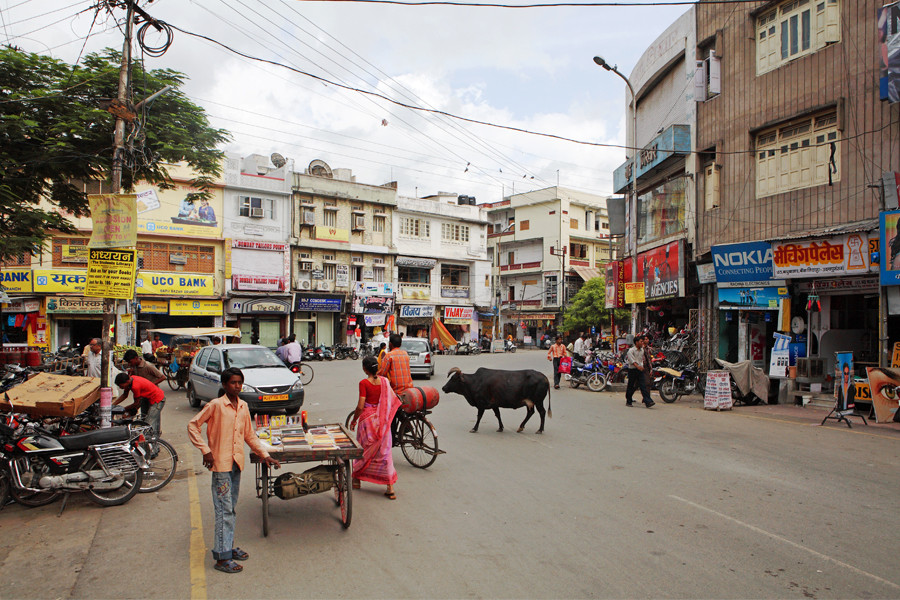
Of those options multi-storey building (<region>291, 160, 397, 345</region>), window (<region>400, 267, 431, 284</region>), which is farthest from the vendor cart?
window (<region>400, 267, 431, 284</region>)

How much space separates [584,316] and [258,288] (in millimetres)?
24370

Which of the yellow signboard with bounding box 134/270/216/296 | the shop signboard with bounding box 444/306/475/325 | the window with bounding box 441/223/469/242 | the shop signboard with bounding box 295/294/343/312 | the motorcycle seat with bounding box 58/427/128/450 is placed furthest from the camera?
the shop signboard with bounding box 444/306/475/325

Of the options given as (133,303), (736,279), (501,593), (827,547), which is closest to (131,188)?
(501,593)

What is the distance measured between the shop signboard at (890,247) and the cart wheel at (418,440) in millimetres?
9934

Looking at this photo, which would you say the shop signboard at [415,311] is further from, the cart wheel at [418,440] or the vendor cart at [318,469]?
the vendor cart at [318,469]

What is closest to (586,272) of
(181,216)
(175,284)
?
(181,216)

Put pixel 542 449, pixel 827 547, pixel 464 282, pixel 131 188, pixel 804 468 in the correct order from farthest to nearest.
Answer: pixel 464 282 → pixel 131 188 → pixel 542 449 → pixel 804 468 → pixel 827 547

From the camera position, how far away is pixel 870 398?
1214 cm

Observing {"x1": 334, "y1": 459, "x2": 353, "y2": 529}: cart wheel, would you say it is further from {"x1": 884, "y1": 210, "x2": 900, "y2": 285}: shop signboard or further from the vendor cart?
{"x1": 884, "y1": 210, "x2": 900, "y2": 285}: shop signboard

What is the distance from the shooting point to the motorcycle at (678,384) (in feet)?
52.4

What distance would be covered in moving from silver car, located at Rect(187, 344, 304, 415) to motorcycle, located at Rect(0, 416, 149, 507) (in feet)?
16.2

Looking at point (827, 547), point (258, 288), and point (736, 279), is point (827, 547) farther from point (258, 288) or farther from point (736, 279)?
point (258, 288)

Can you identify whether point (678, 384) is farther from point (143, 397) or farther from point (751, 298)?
point (143, 397)

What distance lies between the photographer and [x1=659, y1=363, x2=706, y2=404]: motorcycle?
1598cm
